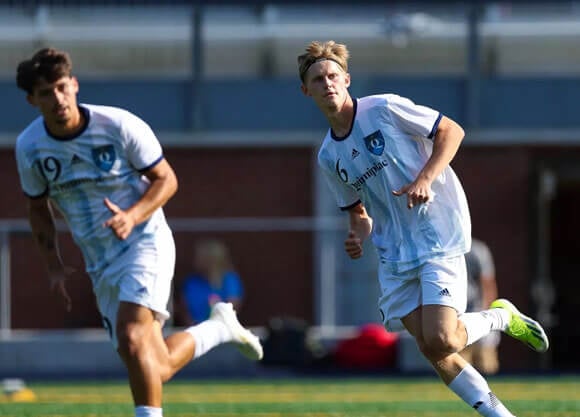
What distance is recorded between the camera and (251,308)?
1891cm

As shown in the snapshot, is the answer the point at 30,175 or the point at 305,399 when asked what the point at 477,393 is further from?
the point at 305,399

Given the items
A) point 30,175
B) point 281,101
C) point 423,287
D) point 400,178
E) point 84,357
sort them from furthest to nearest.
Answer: point 281,101 → point 84,357 → point 30,175 → point 400,178 → point 423,287

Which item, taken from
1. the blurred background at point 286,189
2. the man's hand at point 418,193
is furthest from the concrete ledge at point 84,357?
the man's hand at point 418,193

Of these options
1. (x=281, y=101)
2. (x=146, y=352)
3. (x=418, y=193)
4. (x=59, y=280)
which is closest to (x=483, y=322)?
(x=418, y=193)

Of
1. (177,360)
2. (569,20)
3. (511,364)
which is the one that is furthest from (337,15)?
(177,360)

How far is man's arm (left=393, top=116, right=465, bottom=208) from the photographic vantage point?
6805 mm

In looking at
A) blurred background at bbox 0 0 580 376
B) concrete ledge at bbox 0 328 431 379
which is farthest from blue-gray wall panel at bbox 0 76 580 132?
concrete ledge at bbox 0 328 431 379

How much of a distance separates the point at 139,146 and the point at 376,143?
3.76ft

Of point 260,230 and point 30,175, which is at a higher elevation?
A: point 30,175

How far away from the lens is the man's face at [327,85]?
23.4 feet

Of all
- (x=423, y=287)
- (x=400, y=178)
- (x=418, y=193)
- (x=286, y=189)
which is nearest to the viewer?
(x=418, y=193)

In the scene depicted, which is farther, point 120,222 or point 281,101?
point 281,101

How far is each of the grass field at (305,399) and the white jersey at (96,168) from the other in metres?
2.34

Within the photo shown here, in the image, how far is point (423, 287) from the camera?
7.11 metres
